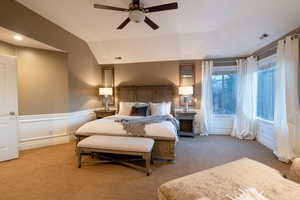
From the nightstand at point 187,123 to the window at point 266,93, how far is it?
6.19ft

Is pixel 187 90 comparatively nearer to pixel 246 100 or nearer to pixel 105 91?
pixel 246 100

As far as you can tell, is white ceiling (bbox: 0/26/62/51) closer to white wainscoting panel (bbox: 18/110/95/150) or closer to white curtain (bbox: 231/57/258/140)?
white wainscoting panel (bbox: 18/110/95/150)

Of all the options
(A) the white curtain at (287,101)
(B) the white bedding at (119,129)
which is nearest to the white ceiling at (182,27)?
(A) the white curtain at (287,101)

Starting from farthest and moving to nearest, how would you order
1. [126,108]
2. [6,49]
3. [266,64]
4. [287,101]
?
[126,108] < [266,64] < [6,49] < [287,101]

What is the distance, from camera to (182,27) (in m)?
3.86

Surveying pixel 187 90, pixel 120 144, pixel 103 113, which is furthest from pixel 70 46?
pixel 187 90

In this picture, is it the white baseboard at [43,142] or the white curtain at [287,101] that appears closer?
the white curtain at [287,101]

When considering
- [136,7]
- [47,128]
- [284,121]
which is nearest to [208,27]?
[136,7]

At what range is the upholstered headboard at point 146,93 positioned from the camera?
5.33 metres

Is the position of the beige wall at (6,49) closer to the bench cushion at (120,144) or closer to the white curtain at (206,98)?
the bench cushion at (120,144)

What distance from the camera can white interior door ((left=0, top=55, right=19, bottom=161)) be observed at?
3.16 meters

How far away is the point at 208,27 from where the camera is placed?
3812 mm

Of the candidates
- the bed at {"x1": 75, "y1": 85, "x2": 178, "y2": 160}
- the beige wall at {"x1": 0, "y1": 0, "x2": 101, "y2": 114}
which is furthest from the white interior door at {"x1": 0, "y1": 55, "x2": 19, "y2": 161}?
the bed at {"x1": 75, "y1": 85, "x2": 178, "y2": 160}

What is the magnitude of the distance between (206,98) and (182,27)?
2.38 m
